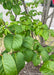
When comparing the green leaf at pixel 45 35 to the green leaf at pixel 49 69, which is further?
the green leaf at pixel 45 35

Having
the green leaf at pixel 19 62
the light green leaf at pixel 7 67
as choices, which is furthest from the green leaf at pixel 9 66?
the green leaf at pixel 19 62

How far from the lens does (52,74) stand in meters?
0.62

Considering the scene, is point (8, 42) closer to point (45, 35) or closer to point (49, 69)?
point (49, 69)

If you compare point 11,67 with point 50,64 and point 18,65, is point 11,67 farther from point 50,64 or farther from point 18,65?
point 50,64

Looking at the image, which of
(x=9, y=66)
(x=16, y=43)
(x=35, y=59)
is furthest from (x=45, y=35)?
(x=9, y=66)

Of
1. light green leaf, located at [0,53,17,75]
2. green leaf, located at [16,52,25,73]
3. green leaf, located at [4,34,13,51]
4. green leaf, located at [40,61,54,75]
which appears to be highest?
green leaf, located at [4,34,13,51]

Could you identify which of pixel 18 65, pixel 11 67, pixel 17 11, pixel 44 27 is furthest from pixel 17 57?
pixel 44 27

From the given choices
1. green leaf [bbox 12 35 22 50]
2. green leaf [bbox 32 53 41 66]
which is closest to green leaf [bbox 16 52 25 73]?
green leaf [bbox 12 35 22 50]

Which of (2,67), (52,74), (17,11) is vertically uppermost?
(17,11)

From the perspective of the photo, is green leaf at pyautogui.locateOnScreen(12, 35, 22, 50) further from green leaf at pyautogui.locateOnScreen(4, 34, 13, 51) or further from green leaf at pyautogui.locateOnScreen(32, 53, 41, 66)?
green leaf at pyautogui.locateOnScreen(32, 53, 41, 66)

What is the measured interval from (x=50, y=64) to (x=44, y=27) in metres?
0.51

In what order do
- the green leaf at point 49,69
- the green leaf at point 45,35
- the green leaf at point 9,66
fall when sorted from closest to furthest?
the green leaf at point 9,66 < the green leaf at point 49,69 < the green leaf at point 45,35

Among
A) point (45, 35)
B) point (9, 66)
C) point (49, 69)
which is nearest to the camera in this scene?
point (9, 66)

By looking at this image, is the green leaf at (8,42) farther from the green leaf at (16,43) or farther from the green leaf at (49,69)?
the green leaf at (49,69)
